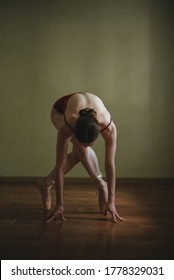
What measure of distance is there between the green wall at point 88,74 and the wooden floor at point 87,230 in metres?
1.00

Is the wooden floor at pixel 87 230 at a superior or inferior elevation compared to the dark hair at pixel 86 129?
inferior

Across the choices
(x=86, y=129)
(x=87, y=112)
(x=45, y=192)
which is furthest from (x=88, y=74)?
(x=86, y=129)

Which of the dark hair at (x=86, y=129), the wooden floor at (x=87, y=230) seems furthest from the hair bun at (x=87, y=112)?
the wooden floor at (x=87, y=230)

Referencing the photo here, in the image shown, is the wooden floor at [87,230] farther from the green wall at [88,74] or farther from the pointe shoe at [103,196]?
the green wall at [88,74]

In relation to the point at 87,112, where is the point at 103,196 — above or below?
below

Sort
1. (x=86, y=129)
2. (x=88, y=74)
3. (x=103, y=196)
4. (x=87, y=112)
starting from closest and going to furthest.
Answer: (x=86, y=129) < (x=87, y=112) < (x=103, y=196) < (x=88, y=74)

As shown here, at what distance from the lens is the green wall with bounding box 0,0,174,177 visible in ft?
12.6

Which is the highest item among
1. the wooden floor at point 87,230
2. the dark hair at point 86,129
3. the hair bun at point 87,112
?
the hair bun at point 87,112

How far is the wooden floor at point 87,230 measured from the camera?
1.42 m

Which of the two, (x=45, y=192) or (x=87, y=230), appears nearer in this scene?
(x=87, y=230)

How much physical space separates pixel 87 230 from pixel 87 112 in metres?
0.66

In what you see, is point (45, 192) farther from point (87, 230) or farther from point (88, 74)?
point (88, 74)

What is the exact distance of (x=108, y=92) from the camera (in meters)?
3.87

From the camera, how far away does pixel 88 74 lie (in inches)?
152
